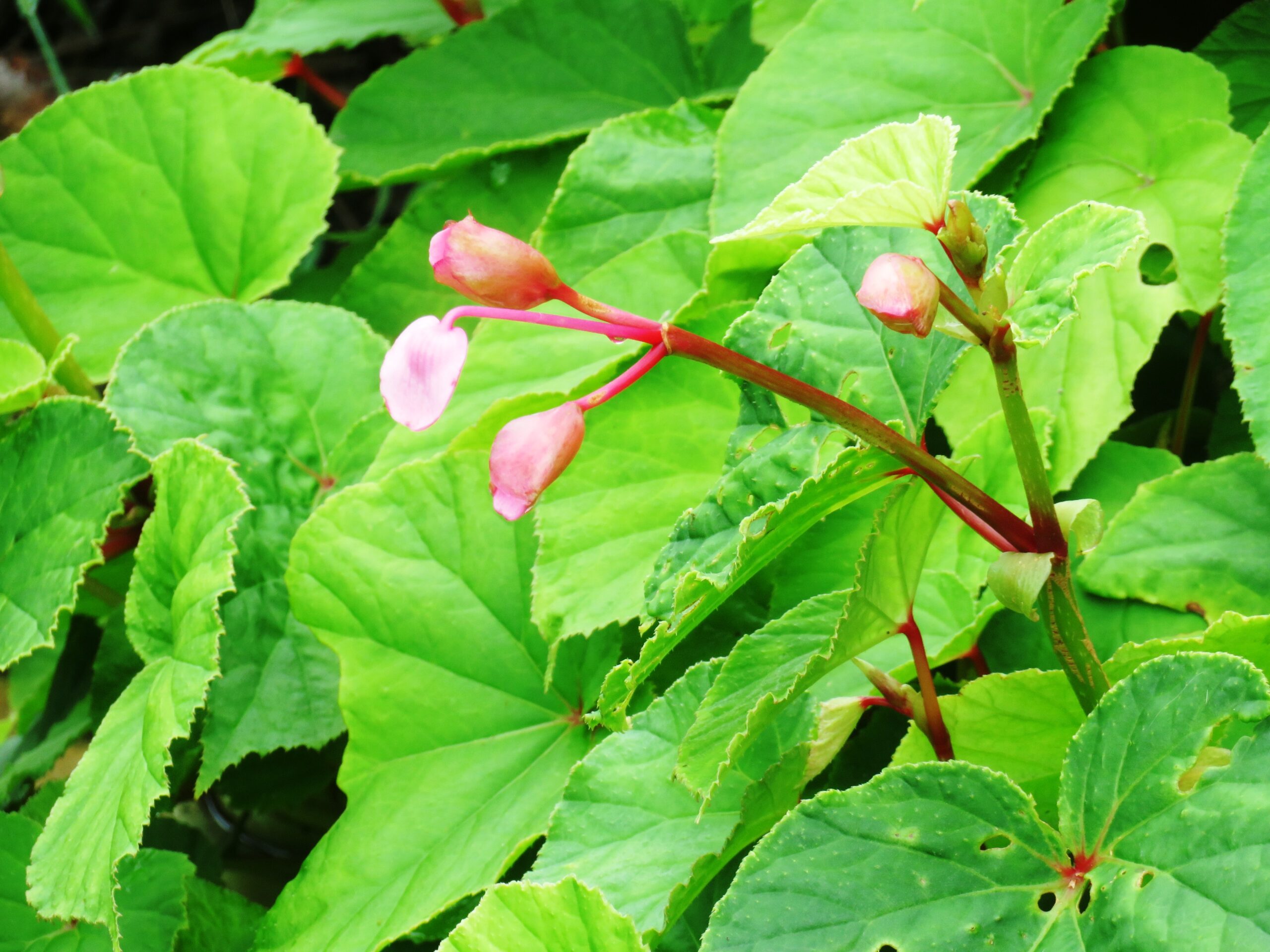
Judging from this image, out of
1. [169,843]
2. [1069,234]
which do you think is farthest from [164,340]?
[1069,234]

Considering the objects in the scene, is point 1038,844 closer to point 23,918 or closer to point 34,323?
point 23,918

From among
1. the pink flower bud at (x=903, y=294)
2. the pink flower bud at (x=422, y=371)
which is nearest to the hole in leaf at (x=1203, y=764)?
the pink flower bud at (x=903, y=294)

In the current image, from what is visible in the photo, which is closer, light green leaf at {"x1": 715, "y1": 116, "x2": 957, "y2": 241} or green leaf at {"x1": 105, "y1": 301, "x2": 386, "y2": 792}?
light green leaf at {"x1": 715, "y1": 116, "x2": 957, "y2": 241}

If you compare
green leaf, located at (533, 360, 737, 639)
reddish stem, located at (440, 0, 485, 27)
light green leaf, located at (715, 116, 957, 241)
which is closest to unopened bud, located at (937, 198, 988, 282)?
light green leaf, located at (715, 116, 957, 241)

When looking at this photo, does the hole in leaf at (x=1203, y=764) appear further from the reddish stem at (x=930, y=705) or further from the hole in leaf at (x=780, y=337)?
the hole in leaf at (x=780, y=337)

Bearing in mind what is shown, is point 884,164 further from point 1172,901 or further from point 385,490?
point 385,490

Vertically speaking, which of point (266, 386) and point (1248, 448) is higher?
point (266, 386)

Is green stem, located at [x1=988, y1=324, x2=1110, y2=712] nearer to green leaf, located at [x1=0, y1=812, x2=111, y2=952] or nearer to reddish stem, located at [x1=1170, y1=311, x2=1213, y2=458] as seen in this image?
reddish stem, located at [x1=1170, y1=311, x2=1213, y2=458]
